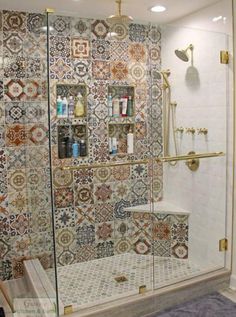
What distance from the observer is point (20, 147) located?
8.78 feet

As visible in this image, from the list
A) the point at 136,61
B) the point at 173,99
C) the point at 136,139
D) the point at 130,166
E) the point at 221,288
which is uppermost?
the point at 136,61

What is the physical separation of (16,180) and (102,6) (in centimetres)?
150

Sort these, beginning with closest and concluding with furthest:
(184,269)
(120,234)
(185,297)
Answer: (185,297) → (184,269) → (120,234)

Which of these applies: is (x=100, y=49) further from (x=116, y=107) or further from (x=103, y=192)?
(x=103, y=192)

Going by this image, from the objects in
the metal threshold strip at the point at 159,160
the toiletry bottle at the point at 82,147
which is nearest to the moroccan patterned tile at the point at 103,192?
the metal threshold strip at the point at 159,160

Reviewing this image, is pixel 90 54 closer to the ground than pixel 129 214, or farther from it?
farther from it

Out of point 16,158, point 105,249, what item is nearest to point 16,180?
point 16,158

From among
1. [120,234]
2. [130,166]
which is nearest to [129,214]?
[120,234]

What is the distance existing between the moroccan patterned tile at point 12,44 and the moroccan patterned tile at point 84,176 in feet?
3.44

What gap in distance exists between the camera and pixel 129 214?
9.48 feet

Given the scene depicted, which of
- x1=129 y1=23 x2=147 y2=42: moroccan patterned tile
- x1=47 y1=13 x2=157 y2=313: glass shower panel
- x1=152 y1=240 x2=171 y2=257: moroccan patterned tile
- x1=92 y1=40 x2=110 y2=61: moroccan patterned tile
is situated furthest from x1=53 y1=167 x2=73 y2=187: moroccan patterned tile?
x1=129 y1=23 x2=147 y2=42: moroccan patterned tile

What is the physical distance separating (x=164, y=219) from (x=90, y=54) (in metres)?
1.48

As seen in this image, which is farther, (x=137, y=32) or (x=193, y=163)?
(x=193, y=163)

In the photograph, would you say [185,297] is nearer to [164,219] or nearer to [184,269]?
[184,269]
